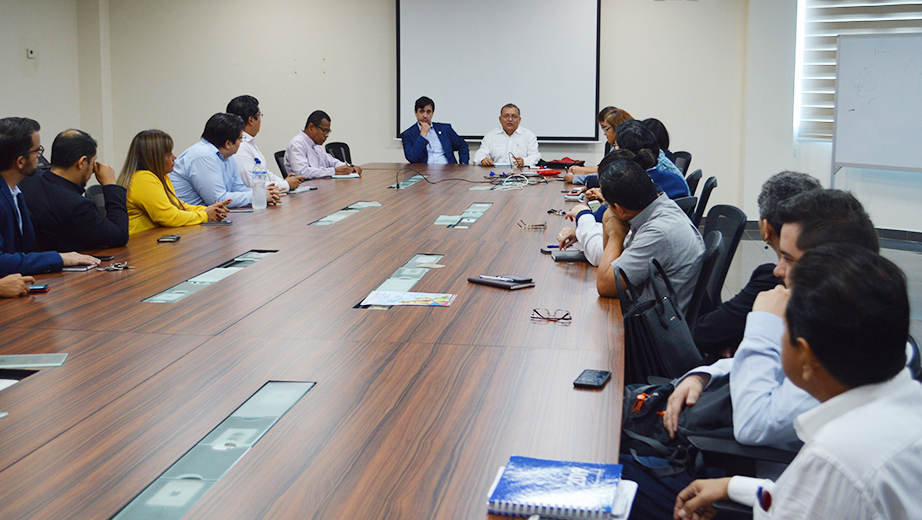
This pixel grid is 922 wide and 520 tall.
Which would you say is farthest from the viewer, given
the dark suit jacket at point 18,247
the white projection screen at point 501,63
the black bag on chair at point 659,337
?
the white projection screen at point 501,63

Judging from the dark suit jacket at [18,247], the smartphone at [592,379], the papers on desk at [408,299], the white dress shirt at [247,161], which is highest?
the white dress shirt at [247,161]

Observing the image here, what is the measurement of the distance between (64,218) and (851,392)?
3090 millimetres

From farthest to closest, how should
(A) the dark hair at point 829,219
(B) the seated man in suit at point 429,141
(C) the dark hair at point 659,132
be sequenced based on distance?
(B) the seated man in suit at point 429,141, (C) the dark hair at point 659,132, (A) the dark hair at point 829,219

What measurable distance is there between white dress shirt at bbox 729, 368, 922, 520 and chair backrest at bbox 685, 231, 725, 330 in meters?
1.39

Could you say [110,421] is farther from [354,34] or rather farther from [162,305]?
[354,34]

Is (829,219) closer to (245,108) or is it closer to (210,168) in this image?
(210,168)

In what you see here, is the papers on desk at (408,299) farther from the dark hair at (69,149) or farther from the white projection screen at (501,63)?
the white projection screen at (501,63)

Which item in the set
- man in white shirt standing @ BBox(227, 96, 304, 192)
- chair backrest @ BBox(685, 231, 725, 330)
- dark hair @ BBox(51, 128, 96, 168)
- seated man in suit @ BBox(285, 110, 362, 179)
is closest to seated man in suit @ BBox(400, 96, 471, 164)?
seated man in suit @ BBox(285, 110, 362, 179)

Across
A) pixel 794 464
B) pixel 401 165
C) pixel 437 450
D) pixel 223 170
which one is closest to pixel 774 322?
pixel 794 464

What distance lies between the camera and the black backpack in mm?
1725

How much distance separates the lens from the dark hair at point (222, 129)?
450 centimetres

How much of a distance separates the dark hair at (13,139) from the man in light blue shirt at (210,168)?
5.08 feet

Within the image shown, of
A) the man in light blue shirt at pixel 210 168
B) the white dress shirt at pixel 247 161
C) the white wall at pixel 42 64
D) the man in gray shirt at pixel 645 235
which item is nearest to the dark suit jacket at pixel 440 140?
the white dress shirt at pixel 247 161

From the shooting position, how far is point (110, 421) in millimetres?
1528
